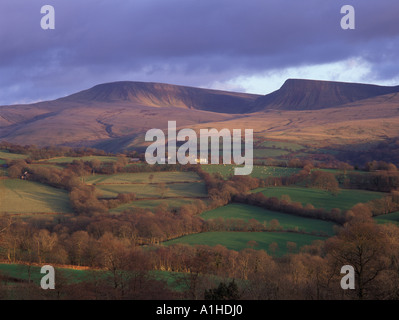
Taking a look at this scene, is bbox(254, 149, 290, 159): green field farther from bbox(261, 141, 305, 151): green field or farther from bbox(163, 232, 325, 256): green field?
Result: bbox(163, 232, 325, 256): green field

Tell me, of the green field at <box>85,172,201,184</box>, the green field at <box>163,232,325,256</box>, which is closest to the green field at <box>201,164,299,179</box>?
the green field at <box>85,172,201,184</box>

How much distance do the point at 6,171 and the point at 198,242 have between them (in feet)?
160

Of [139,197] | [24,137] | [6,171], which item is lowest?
[139,197]

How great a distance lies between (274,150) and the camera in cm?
11444

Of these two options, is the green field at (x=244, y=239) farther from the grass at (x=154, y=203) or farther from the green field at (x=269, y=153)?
the green field at (x=269, y=153)

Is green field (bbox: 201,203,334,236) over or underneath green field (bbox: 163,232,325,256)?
over

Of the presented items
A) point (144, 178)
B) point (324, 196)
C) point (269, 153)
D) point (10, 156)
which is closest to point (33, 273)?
point (324, 196)

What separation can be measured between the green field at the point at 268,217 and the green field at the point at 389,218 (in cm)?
608

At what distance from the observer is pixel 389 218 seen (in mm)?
52250

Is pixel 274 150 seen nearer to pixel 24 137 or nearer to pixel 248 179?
pixel 248 179

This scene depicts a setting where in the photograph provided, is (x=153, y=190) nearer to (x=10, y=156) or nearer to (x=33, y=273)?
(x=33, y=273)

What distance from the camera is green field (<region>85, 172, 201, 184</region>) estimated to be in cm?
7444

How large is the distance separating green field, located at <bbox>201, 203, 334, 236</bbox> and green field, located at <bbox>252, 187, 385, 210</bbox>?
15.3ft
